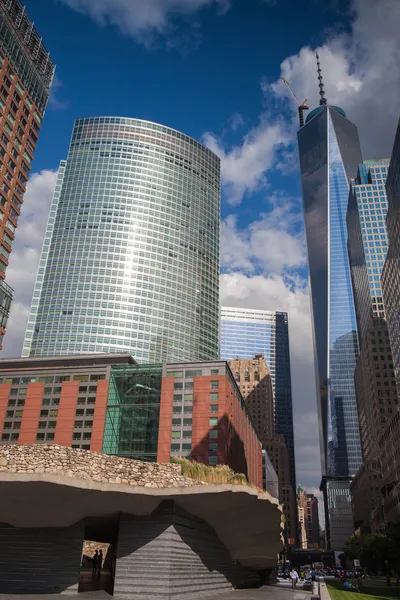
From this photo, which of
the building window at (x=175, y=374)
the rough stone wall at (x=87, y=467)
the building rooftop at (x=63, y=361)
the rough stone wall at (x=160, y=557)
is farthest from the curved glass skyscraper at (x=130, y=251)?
the rough stone wall at (x=87, y=467)

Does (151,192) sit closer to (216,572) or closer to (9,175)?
(9,175)

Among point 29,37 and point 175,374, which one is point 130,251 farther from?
point 29,37

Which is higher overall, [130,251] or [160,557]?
A: [130,251]

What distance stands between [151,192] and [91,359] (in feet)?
226

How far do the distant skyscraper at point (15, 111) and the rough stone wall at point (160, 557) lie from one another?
48.4 meters

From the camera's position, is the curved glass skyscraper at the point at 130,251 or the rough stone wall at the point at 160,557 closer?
the rough stone wall at the point at 160,557

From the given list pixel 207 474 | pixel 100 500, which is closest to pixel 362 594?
pixel 207 474

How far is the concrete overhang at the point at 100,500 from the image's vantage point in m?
20.4

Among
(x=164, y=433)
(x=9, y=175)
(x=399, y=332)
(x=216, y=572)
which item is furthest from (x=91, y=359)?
(x=216, y=572)

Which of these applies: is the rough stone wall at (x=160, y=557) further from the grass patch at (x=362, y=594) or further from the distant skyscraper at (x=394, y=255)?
the distant skyscraper at (x=394, y=255)

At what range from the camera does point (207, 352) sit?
157 meters

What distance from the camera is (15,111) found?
237ft

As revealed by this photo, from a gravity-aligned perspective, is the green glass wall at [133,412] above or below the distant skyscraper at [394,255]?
below

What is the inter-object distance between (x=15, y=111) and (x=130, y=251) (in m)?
A: 80.4
